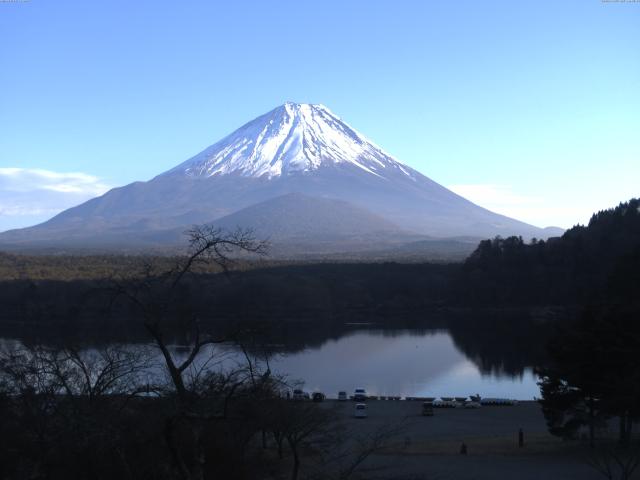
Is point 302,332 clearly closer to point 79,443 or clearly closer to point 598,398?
point 598,398

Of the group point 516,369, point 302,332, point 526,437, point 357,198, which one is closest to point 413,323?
point 302,332

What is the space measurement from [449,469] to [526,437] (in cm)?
333

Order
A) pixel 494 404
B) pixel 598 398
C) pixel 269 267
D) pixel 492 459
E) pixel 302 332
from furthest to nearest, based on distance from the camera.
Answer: pixel 269 267
pixel 302 332
pixel 494 404
pixel 598 398
pixel 492 459

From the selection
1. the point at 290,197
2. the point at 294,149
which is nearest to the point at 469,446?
the point at 290,197

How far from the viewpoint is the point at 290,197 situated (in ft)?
387

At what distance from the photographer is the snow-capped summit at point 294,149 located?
454 feet

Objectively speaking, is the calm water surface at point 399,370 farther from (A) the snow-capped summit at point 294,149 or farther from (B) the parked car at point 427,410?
(A) the snow-capped summit at point 294,149

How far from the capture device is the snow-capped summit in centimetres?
13825

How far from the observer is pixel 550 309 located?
36.1 m

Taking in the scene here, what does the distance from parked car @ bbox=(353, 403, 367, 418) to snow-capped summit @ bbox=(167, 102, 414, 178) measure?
122252mm

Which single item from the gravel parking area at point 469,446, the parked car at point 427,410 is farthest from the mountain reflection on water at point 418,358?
the parked car at point 427,410

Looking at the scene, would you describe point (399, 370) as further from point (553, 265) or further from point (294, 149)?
point (294, 149)

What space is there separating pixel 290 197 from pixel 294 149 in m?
25.8

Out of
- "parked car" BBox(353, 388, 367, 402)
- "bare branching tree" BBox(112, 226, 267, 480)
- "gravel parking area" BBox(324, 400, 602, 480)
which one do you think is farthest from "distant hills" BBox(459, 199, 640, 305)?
"bare branching tree" BBox(112, 226, 267, 480)
